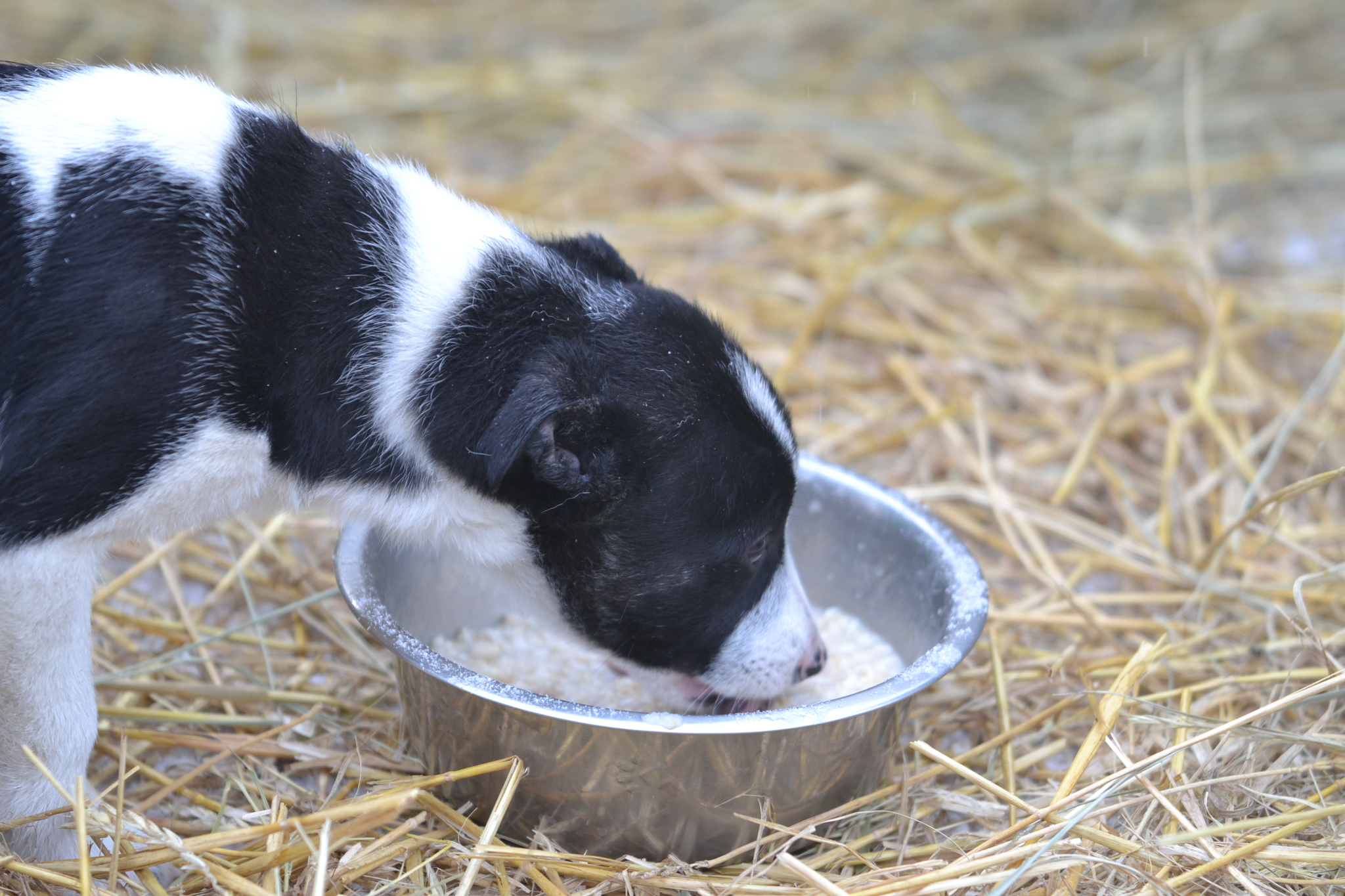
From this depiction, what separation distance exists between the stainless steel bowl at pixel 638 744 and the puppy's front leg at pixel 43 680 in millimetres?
646

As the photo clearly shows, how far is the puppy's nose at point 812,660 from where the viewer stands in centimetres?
341

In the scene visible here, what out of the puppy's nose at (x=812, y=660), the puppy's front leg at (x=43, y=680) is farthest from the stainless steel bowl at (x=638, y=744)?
the puppy's front leg at (x=43, y=680)

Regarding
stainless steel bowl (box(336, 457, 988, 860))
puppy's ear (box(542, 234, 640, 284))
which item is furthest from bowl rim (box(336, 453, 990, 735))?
puppy's ear (box(542, 234, 640, 284))

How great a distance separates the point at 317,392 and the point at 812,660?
1488mm

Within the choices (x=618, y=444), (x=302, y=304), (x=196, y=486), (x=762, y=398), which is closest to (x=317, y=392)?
(x=302, y=304)

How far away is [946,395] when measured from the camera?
545 centimetres

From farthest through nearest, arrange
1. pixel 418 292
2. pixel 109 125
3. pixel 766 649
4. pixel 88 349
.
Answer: pixel 766 649, pixel 418 292, pixel 109 125, pixel 88 349

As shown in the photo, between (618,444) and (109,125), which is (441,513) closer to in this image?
(618,444)

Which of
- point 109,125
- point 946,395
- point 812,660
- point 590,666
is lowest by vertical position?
point 590,666

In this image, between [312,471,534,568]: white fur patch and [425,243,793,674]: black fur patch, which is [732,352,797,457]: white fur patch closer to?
[425,243,793,674]: black fur patch

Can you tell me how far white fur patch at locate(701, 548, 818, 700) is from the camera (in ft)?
10.9

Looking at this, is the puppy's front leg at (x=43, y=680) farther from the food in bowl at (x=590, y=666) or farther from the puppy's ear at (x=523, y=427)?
the food in bowl at (x=590, y=666)

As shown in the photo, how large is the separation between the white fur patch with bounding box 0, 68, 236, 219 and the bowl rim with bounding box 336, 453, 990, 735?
1.01 m

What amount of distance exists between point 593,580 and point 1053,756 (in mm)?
1533
